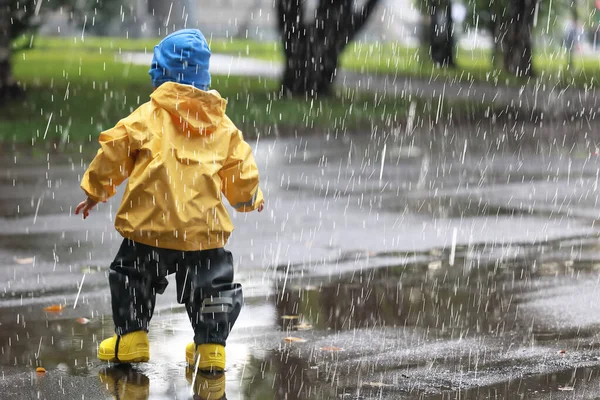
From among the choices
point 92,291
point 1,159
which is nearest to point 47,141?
point 1,159

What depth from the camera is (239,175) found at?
5508 mm

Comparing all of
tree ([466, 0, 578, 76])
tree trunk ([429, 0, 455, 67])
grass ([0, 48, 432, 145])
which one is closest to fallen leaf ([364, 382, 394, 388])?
grass ([0, 48, 432, 145])

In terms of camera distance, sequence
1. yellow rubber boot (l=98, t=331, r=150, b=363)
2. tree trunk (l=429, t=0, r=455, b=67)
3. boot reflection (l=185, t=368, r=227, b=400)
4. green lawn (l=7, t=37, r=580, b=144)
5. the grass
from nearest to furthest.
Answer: boot reflection (l=185, t=368, r=227, b=400) → yellow rubber boot (l=98, t=331, r=150, b=363) → the grass → green lawn (l=7, t=37, r=580, b=144) → tree trunk (l=429, t=0, r=455, b=67)

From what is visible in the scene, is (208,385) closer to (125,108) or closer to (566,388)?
(566,388)

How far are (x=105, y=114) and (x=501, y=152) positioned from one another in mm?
6794

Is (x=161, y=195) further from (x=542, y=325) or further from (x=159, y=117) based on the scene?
(x=542, y=325)

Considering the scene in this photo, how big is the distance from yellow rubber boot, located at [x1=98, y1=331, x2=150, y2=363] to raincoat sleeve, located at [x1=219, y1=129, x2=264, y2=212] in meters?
0.79

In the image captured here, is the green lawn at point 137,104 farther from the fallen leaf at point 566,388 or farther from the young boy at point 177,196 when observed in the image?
the fallen leaf at point 566,388

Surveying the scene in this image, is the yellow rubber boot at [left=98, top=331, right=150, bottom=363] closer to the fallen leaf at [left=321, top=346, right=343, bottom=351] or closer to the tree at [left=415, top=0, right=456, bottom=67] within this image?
the fallen leaf at [left=321, top=346, right=343, bottom=351]

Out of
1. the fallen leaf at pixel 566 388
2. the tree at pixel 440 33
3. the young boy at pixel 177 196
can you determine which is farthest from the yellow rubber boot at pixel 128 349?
the tree at pixel 440 33

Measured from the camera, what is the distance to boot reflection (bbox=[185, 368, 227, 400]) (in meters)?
5.19

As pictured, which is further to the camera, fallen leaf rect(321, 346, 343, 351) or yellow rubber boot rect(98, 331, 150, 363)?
fallen leaf rect(321, 346, 343, 351)

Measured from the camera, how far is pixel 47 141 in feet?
52.0

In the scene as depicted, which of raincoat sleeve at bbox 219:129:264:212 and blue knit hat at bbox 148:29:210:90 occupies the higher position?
blue knit hat at bbox 148:29:210:90
